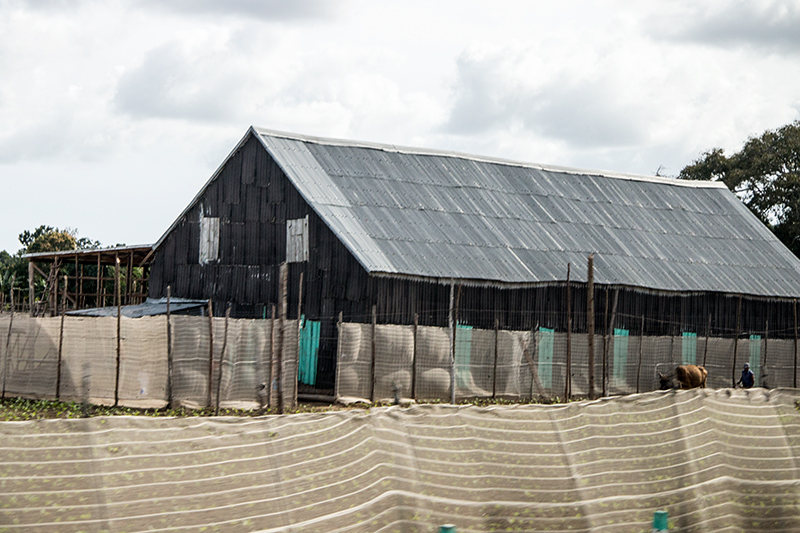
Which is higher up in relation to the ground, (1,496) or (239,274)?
(239,274)

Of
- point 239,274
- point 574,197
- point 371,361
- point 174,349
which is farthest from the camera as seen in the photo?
point 574,197

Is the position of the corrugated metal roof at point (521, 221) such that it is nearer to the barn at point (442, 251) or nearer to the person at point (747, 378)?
the barn at point (442, 251)

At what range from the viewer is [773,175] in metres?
64.9

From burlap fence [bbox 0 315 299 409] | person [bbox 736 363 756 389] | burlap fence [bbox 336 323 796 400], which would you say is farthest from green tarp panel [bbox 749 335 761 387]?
burlap fence [bbox 0 315 299 409]

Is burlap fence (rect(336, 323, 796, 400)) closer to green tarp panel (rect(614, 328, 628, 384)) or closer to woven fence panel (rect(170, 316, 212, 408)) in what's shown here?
green tarp panel (rect(614, 328, 628, 384))

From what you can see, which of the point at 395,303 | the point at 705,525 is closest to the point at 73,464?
the point at 705,525

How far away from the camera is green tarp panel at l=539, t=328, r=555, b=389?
25750 mm

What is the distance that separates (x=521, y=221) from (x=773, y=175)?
3771 cm

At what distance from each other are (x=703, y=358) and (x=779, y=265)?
483 inches

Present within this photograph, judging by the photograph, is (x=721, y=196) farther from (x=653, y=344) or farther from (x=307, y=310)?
(x=307, y=310)

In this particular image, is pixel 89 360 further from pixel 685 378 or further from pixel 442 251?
pixel 685 378

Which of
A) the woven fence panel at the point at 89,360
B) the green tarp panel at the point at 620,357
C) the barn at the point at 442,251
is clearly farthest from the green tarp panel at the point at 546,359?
the woven fence panel at the point at 89,360

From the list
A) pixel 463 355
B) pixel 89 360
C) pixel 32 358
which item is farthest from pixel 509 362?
pixel 32 358

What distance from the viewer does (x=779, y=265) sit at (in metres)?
38.7
